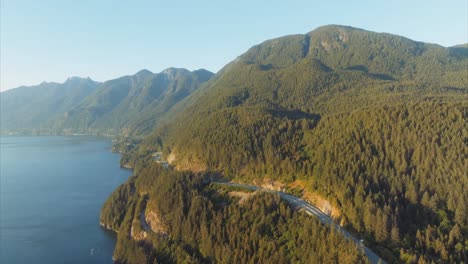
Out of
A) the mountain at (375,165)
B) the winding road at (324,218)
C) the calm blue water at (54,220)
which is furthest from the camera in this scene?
the calm blue water at (54,220)

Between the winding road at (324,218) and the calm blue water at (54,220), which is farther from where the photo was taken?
the calm blue water at (54,220)

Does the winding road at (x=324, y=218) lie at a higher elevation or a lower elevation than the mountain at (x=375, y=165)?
lower

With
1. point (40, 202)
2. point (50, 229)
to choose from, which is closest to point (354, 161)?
point (50, 229)

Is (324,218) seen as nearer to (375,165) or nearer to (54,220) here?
(375,165)

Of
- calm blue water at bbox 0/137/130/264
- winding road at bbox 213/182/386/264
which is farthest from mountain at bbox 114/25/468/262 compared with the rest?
calm blue water at bbox 0/137/130/264

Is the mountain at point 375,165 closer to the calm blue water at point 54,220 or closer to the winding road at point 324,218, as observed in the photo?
the winding road at point 324,218

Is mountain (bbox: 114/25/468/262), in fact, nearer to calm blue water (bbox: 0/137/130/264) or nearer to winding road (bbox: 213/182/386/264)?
winding road (bbox: 213/182/386/264)

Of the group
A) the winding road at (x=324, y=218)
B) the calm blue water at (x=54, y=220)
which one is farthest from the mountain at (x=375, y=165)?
the calm blue water at (x=54, y=220)

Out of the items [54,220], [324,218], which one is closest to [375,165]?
[324,218]

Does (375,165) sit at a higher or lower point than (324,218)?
higher

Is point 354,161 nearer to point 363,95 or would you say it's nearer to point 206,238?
point 206,238

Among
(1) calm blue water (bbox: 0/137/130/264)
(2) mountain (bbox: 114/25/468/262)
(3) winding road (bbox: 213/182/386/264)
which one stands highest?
(2) mountain (bbox: 114/25/468/262)
